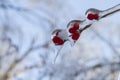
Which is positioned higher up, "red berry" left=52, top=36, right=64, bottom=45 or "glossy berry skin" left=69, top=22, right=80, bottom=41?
"glossy berry skin" left=69, top=22, right=80, bottom=41

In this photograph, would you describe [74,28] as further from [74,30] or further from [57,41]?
[57,41]

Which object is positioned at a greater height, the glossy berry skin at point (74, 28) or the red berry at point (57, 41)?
the glossy berry skin at point (74, 28)

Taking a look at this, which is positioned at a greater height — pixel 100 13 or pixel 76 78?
pixel 100 13

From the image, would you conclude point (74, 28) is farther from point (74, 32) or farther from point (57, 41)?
point (57, 41)

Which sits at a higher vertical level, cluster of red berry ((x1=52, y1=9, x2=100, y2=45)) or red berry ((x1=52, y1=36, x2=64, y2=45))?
cluster of red berry ((x1=52, y1=9, x2=100, y2=45))

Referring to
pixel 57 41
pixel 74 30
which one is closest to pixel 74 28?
pixel 74 30

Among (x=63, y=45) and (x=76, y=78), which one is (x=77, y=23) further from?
(x=76, y=78)

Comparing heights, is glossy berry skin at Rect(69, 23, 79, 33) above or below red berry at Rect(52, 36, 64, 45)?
above

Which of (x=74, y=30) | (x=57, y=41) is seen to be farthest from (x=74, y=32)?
(x=57, y=41)

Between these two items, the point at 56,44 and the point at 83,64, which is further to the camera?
the point at 83,64

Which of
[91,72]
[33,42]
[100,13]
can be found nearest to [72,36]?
[100,13]

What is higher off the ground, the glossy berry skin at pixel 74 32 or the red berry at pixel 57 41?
the glossy berry skin at pixel 74 32
